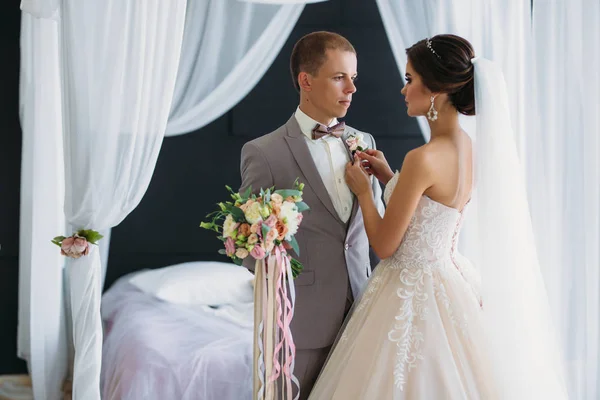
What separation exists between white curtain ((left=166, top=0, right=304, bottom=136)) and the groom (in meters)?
0.53

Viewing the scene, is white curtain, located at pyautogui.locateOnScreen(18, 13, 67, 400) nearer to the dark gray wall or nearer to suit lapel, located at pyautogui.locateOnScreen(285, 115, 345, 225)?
the dark gray wall

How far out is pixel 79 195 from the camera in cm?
262

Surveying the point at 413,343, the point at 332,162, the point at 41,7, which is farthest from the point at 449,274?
the point at 41,7

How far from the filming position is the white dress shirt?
236 cm

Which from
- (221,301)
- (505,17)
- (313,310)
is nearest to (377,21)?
(505,17)

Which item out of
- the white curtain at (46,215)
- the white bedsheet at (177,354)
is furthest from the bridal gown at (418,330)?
the white curtain at (46,215)

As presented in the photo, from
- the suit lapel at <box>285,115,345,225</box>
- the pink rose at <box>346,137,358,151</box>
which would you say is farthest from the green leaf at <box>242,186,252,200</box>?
the pink rose at <box>346,137,358,151</box>

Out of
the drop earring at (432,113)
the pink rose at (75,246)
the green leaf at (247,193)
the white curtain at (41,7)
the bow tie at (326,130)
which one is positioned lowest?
the pink rose at (75,246)

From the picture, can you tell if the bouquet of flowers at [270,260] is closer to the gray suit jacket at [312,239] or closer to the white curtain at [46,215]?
the gray suit jacket at [312,239]

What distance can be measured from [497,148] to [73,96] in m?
1.45

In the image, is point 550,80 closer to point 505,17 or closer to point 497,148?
point 505,17

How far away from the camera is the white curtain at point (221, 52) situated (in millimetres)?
2771

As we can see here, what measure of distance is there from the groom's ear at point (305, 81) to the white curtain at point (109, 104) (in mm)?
504

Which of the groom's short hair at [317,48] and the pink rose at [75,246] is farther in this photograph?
the pink rose at [75,246]
